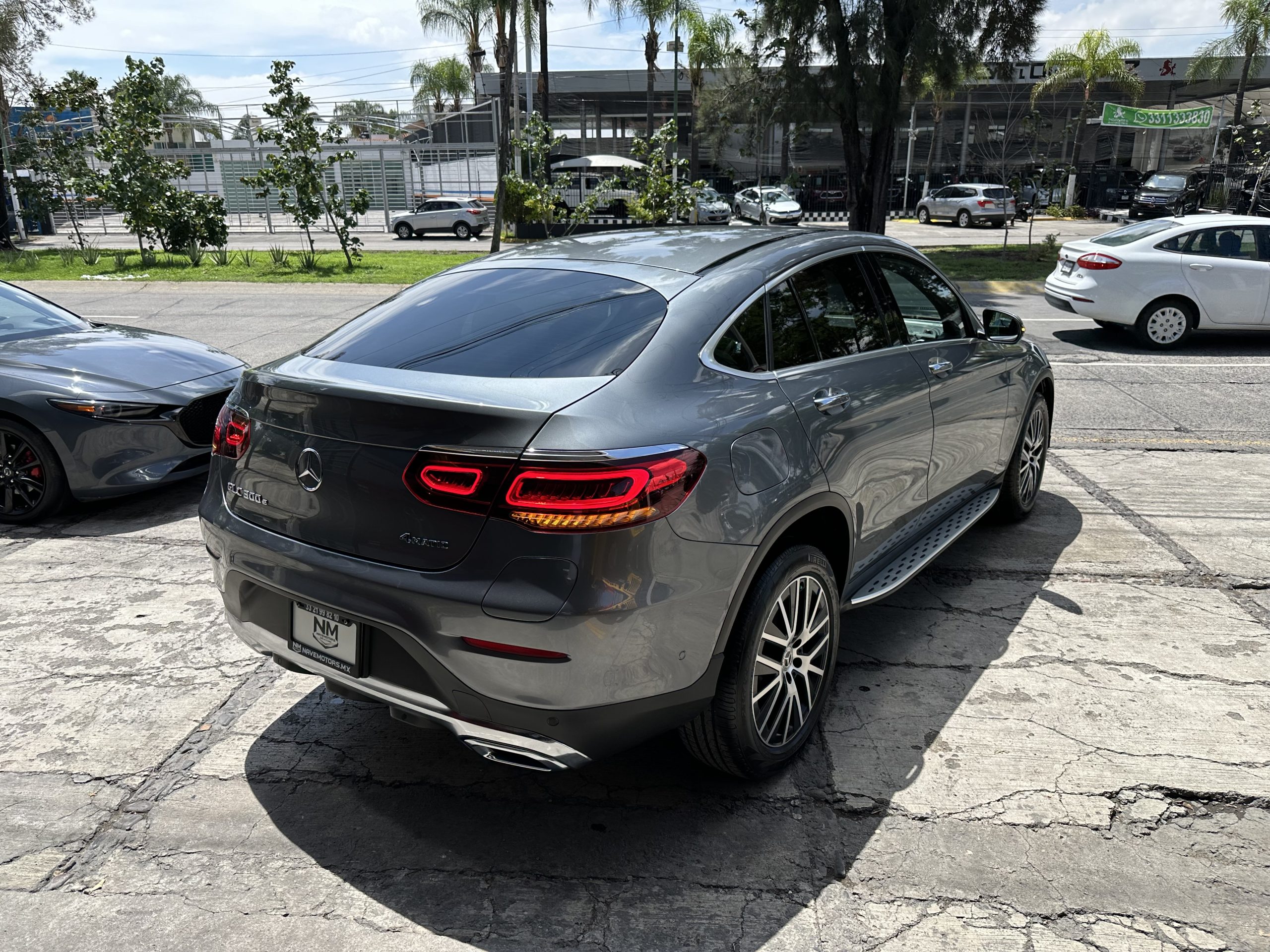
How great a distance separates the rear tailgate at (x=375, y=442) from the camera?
8.46 ft

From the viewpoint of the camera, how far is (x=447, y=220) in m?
33.5

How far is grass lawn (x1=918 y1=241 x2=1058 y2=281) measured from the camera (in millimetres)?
18172

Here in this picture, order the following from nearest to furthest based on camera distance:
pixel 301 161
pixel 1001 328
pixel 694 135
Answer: pixel 1001 328
pixel 301 161
pixel 694 135

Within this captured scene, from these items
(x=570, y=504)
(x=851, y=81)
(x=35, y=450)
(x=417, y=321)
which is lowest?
(x=35, y=450)

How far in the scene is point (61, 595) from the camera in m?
4.63

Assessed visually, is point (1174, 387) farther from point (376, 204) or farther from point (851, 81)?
point (376, 204)

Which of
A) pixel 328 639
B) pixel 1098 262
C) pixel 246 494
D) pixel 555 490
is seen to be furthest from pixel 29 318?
pixel 1098 262

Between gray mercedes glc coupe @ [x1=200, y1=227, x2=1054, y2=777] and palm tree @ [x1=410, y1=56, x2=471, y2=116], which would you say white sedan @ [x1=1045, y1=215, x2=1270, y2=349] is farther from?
palm tree @ [x1=410, y1=56, x2=471, y2=116]

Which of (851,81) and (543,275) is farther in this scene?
(851,81)

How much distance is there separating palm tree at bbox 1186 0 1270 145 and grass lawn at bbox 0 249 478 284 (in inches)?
1240

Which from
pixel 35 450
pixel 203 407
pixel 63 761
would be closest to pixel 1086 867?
pixel 63 761

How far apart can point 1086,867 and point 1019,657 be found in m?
1.32

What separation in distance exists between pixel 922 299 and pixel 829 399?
1407 millimetres

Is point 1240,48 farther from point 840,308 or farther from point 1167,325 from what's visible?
point 840,308
